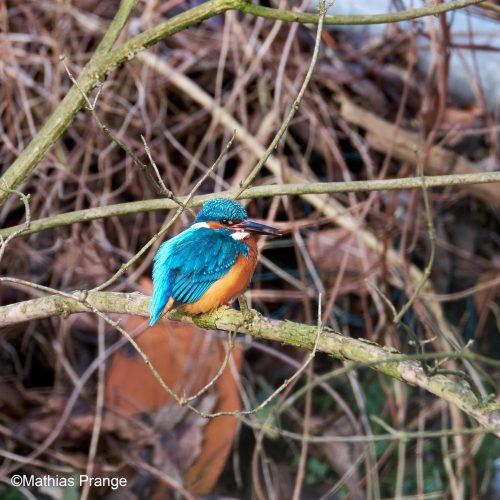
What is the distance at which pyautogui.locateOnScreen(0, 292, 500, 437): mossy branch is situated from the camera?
4.73 feet

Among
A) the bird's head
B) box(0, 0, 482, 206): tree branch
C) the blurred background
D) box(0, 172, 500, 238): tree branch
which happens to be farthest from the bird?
the blurred background

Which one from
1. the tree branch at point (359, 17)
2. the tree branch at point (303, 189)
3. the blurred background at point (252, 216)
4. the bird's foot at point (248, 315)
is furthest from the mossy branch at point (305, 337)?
the blurred background at point (252, 216)

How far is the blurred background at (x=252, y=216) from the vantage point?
11.6 ft

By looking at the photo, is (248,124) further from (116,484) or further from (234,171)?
(116,484)

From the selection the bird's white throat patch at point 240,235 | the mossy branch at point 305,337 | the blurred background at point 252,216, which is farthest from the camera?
the blurred background at point 252,216

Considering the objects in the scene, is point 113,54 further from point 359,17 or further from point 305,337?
point 305,337

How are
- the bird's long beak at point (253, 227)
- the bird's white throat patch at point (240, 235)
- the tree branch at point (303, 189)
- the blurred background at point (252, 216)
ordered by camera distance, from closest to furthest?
the tree branch at point (303, 189) < the bird's long beak at point (253, 227) < the bird's white throat patch at point (240, 235) < the blurred background at point (252, 216)

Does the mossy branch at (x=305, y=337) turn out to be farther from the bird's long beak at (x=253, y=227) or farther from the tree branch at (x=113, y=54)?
the tree branch at (x=113, y=54)

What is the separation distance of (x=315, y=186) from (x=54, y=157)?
74.6 inches

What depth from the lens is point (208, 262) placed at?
2.04 m

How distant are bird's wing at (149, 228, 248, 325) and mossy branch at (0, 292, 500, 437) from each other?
2.6 inches

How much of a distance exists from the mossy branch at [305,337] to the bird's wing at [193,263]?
0.21 feet

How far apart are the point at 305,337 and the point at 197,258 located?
504mm

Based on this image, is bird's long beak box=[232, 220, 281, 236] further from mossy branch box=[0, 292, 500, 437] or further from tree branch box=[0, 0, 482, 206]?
tree branch box=[0, 0, 482, 206]
